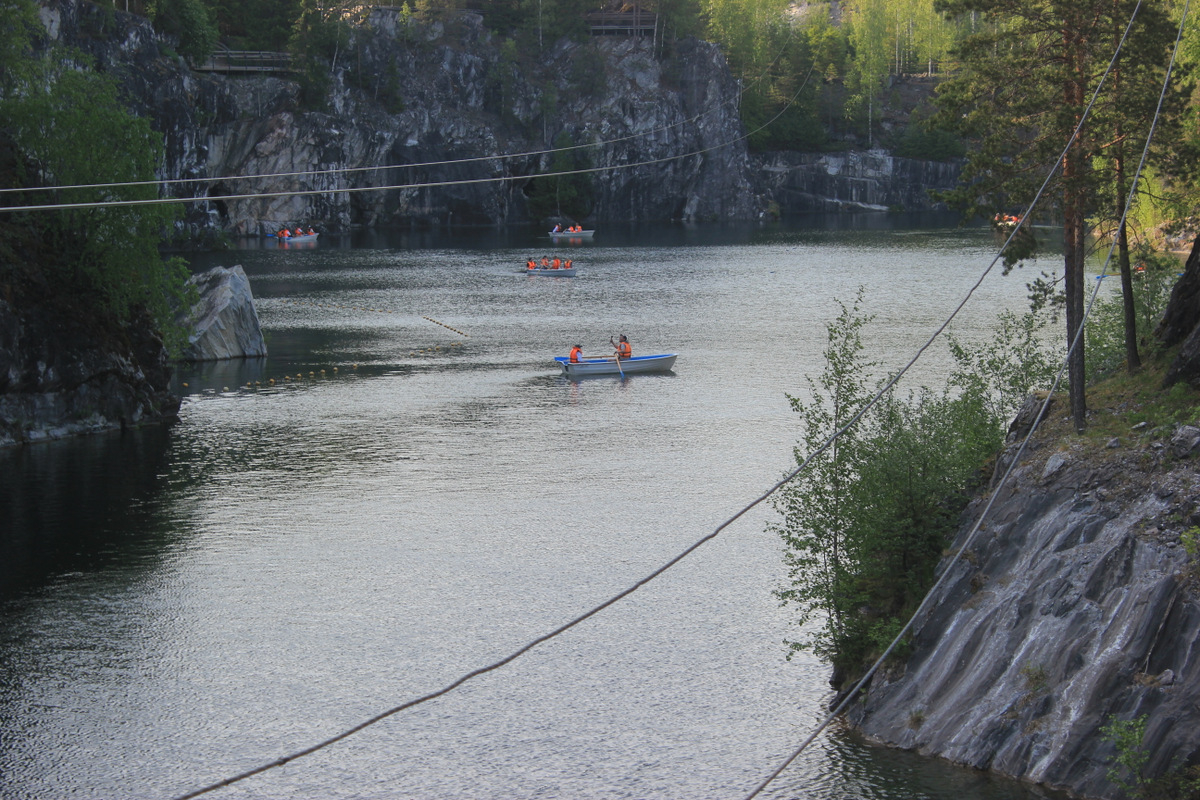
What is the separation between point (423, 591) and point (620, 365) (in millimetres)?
32112

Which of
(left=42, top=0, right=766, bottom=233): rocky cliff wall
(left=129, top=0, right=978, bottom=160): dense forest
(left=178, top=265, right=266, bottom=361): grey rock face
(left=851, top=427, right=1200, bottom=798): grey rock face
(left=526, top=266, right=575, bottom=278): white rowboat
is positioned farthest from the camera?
(left=129, top=0, right=978, bottom=160): dense forest

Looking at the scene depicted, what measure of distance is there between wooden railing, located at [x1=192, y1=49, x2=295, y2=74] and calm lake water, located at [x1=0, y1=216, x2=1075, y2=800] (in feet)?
309

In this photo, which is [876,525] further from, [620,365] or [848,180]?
[848,180]

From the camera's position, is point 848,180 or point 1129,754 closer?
point 1129,754

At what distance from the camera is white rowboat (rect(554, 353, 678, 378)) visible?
60688mm

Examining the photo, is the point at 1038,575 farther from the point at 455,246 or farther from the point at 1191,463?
the point at 455,246

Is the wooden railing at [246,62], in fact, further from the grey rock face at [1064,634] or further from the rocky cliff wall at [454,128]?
the grey rock face at [1064,634]

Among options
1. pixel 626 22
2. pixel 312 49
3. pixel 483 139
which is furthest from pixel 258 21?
pixel 626 22

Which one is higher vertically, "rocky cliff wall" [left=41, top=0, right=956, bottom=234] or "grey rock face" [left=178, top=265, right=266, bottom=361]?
"rocky cliff wall" [left=41, top=0, right=956, bottom=234]

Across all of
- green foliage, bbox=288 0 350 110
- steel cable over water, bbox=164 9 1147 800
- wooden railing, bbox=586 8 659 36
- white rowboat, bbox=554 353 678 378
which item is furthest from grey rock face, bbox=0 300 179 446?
wooden railing, bbox=586 8 659 36

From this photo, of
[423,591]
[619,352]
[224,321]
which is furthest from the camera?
[224,321]

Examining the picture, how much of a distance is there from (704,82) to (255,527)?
16042 centimetres

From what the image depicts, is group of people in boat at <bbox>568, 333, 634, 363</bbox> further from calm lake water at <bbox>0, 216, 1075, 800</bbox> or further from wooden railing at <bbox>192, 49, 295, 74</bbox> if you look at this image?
wooden railing at <bbox>192, 49, 295, 74</bbox>

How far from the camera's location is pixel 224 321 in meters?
66.2
